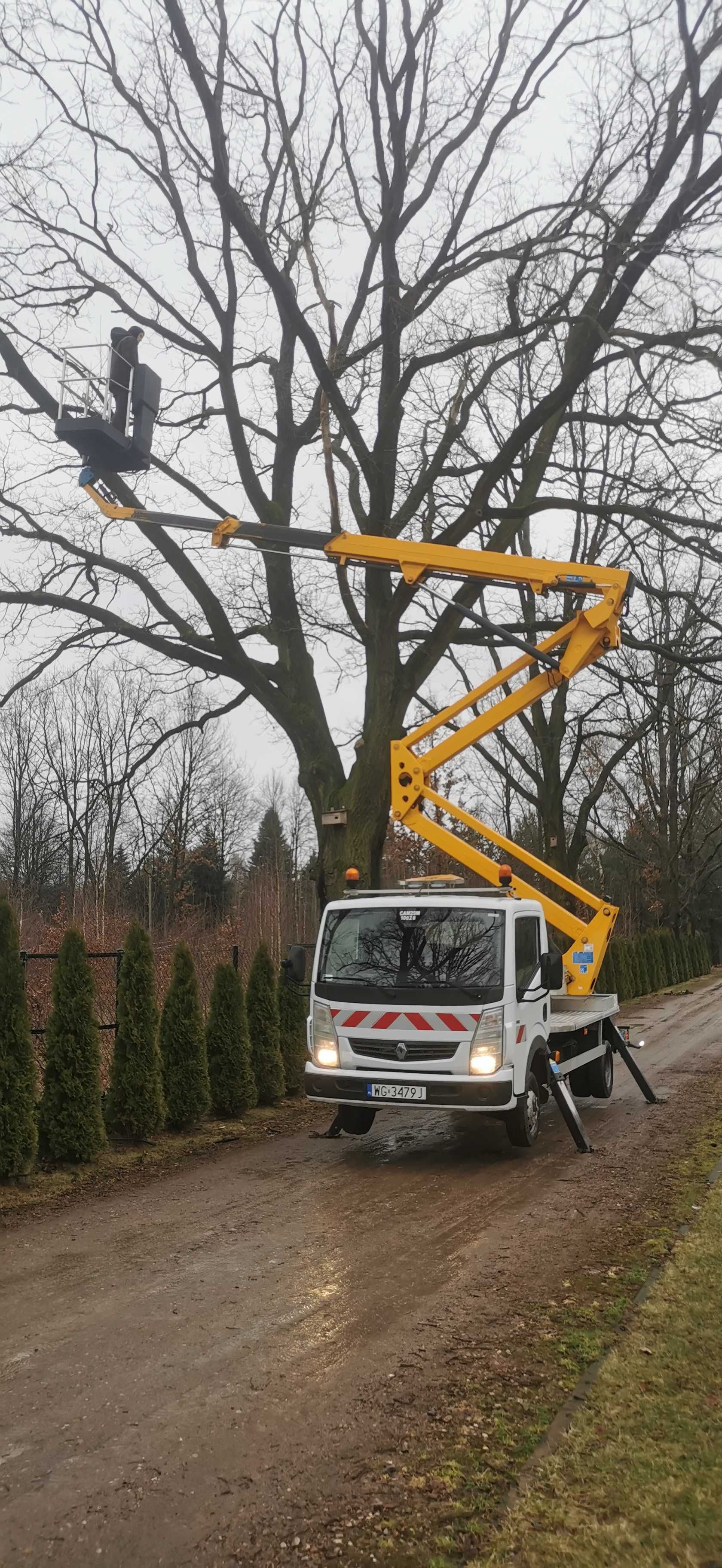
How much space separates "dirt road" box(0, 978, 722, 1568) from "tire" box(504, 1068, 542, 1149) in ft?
0.53

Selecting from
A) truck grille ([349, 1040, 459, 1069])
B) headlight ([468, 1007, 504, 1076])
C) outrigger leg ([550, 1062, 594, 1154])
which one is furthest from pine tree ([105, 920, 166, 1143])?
outrigger leg ([550, 1062, 594, 1154])

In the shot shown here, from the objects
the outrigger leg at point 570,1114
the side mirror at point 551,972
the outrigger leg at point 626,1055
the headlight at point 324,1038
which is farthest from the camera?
the outrigger leg at point 626,1055

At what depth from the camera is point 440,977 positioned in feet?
30.0

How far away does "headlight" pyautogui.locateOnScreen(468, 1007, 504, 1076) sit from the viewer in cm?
873

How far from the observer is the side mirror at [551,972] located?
9844 millimetres

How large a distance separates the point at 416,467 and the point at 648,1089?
30.5ft

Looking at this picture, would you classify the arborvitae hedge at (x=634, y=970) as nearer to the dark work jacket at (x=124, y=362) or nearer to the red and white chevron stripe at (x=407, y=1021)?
the red and white chevron stripe at (x=407, y=1021)

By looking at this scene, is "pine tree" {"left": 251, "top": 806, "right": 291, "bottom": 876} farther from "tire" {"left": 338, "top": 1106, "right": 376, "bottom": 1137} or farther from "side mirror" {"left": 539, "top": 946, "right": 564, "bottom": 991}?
"side mirror" {"left": 539, "top": 946, "right": 564, "bottom": 991}

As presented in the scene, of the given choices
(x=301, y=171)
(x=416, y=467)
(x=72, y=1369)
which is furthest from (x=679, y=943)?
(x=72, y=1369)

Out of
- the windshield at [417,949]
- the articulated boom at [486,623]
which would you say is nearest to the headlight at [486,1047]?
the windshield at [417,949]

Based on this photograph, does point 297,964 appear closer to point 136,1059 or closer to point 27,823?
point 136,1059

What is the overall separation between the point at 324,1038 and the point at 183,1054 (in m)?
2.06

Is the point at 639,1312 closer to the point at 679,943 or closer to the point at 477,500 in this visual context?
the point at 477,500

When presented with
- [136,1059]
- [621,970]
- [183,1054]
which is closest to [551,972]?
[183,1054]
